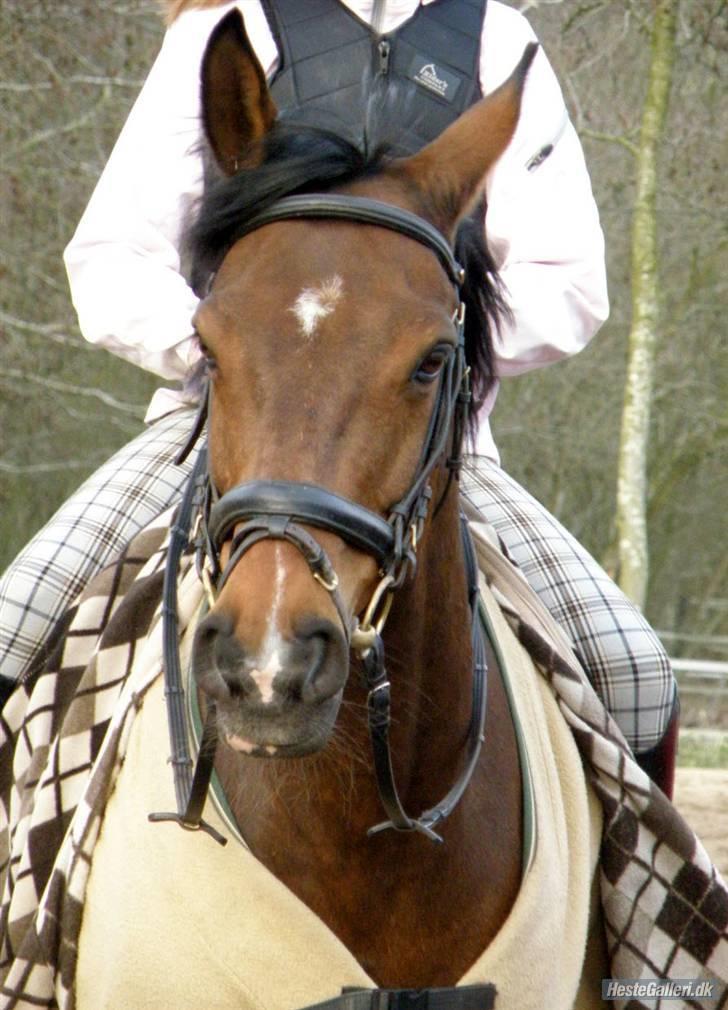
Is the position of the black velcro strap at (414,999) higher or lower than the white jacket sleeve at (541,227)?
lower

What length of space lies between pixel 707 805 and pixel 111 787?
5203 millimetres

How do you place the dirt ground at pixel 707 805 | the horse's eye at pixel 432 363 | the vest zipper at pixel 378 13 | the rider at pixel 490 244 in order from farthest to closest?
the dirt ground at pixel 707 805
the vest zipper at pixel 378 13
the rider at pixel 490 244
the horse's eye at pixel 432 363

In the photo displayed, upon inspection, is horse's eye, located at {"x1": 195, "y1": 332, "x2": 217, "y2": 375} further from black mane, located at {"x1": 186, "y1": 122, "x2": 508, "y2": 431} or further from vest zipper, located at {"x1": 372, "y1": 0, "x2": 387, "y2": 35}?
vest zipper, located at {"x1": 372, "y1": 0, "x2": 387, "y2": 35}

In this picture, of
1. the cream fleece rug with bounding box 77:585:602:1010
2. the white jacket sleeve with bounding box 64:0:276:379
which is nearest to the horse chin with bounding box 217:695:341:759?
the cream fleece rug with bounding box 77:585:602:1010

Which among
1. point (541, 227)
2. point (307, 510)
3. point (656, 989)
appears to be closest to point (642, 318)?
point (541, 227)

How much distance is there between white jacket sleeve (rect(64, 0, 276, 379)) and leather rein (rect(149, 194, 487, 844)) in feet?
1.99

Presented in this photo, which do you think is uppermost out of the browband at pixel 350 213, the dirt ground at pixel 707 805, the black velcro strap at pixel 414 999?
the browband at pixel 350 213

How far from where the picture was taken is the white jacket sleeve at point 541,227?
3666mm

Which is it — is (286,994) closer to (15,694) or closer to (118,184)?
(15,694)

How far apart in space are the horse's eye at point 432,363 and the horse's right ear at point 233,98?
0.54 metres

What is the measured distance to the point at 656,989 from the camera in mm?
3160

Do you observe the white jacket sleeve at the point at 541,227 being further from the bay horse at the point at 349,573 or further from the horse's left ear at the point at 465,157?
the bay horse at the point at 349,573

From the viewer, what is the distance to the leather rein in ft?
7.75

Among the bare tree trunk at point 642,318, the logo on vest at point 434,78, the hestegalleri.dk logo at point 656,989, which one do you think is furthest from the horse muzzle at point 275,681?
the bare tree trunk at point 642,318
